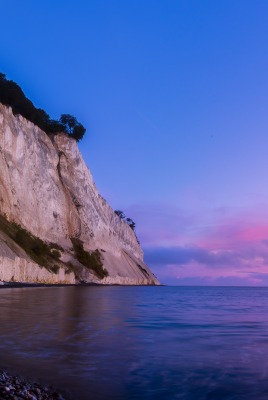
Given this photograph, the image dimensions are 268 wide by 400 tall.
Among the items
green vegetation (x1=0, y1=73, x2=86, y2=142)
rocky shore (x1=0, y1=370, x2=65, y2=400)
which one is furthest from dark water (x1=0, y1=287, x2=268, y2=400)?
green vegetation (x1=0, y1=73, x2=86, y2=142)

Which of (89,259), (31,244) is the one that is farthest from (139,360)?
(89,259)

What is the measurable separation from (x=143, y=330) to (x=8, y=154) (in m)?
43.7

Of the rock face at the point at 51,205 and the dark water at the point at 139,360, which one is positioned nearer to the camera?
the dark water at the point at 139,360

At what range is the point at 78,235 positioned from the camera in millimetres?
67562

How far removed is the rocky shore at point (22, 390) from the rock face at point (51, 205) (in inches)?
1303

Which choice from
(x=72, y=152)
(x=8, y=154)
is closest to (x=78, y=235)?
(x=72, y=152)

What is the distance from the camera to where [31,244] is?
50.0 m

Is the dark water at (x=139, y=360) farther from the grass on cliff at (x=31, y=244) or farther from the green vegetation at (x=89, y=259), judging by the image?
the green vegetation at (x=89, y=259)

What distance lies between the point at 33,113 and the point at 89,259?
886 inches

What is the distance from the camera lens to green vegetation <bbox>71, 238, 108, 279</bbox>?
63.7 meters

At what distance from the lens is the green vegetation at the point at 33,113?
63281mm

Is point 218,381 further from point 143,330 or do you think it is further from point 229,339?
point 143,330

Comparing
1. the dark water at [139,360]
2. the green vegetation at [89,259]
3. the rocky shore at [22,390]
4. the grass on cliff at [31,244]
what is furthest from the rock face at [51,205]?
the rocky shore at [22,390]

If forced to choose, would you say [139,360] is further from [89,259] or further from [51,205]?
[89,259]
